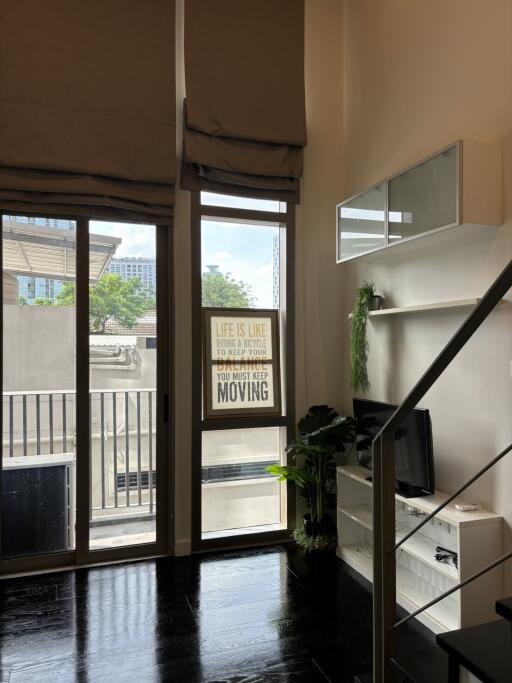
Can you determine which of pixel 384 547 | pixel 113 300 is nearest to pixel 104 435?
pixel 113 300

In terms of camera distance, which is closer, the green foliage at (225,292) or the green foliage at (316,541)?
the green foliage at (316,541)

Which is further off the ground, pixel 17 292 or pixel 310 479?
pixel 17 292

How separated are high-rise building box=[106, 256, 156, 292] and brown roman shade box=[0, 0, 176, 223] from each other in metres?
0.29

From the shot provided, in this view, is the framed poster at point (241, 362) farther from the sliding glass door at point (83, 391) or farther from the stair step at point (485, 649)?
the stair step at point (485, 649)

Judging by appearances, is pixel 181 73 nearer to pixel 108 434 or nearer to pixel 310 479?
pixel 108 434

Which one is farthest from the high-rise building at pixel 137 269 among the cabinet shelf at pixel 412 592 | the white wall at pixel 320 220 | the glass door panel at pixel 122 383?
the cabinet shelf at pixel 412 592

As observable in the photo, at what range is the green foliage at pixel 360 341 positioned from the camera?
11.2 feet

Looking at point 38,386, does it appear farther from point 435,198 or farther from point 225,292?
point 435,198

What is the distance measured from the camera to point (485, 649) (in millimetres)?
1528

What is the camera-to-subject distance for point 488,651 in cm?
152

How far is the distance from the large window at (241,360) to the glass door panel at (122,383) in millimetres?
338

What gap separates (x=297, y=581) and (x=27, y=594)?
5.24 feet

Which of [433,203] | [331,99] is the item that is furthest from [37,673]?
[331,99]

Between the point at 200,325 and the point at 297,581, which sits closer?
the point at 297,581
